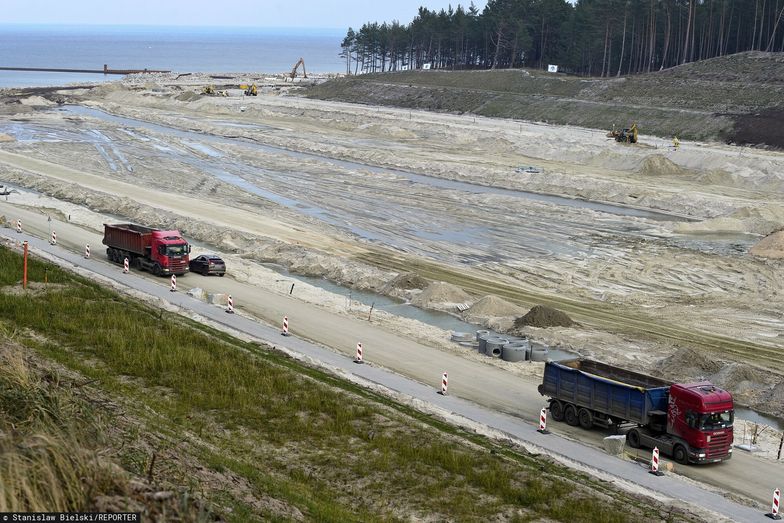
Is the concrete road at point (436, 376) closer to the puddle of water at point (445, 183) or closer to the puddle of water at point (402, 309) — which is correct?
the puddle of water at point (402, 309)

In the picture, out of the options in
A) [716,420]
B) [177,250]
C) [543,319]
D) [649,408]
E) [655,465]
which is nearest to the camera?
[655,465]

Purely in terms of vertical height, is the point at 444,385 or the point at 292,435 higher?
the point at 292,435

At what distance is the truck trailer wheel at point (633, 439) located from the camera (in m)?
29.1

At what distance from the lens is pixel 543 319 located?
4359 centimetres

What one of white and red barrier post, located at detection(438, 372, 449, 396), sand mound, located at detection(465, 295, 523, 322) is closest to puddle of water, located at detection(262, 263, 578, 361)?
sand mound, located at detection(465, 295, 523, 322)

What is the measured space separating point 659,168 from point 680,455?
66430 millimetres

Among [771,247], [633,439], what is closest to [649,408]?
[633,439]

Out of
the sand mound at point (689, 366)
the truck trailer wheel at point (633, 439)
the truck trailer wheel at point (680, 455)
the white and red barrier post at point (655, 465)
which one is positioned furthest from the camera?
the sand mound at point (689, 366)

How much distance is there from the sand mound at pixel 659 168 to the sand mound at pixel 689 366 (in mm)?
54398

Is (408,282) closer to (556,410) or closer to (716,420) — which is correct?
(556,410)

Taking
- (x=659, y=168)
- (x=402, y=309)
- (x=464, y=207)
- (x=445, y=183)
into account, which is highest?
(x=659, y=168)

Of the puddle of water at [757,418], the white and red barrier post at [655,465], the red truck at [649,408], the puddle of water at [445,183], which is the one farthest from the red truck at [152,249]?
the puddle of water at [445,183]

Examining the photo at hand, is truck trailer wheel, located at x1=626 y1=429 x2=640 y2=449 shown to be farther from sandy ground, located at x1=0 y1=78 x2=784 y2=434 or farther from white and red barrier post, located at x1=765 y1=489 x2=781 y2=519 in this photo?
sandy ground, located at x1=0 y1=78 x2=784 y2=434

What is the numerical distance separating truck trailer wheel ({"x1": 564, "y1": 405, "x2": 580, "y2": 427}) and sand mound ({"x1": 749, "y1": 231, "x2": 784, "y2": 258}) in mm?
32861
